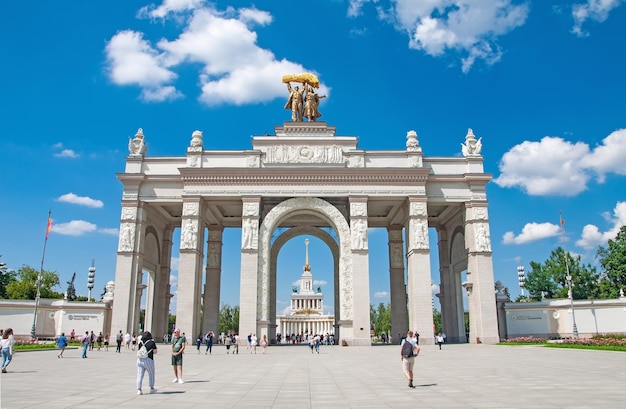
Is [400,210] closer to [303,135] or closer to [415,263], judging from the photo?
[415,263]

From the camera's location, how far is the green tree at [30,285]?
5894cm

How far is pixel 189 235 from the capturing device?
1384 inches

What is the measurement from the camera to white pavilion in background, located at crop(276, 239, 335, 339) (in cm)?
8838

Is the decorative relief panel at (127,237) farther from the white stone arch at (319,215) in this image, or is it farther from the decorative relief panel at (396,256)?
the decorative relief panel at (396,256)

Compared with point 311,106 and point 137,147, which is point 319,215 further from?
point 137,147

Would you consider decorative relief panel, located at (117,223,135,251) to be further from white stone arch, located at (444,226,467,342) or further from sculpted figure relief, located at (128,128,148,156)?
white stone arch, located at (444,226,467,342)

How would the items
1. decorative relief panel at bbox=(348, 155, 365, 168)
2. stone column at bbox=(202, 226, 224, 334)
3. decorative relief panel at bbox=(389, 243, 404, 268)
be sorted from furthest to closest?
decorative relief panel at bbox=(389, 243, 404, 268)
stone column at bbox=(202, 226, 224, 334)
decorative relief panel at bbox=(348, 155, 365, 168)

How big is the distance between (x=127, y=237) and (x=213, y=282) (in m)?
8.71

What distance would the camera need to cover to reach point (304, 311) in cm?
9231

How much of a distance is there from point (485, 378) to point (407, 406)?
5.20m

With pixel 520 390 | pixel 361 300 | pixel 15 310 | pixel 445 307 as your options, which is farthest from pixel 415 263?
pixel 15 310

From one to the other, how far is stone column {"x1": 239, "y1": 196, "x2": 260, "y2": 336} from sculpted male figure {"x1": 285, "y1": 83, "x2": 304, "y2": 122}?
851 centimetres

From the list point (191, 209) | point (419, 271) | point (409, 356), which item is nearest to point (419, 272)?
point (419, 271)

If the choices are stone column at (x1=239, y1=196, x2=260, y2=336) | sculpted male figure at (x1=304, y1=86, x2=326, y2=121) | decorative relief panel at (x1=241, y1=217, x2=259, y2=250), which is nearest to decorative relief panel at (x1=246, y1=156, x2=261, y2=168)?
stone column at (x1=239, y1=196, x2=260, y2=336)
